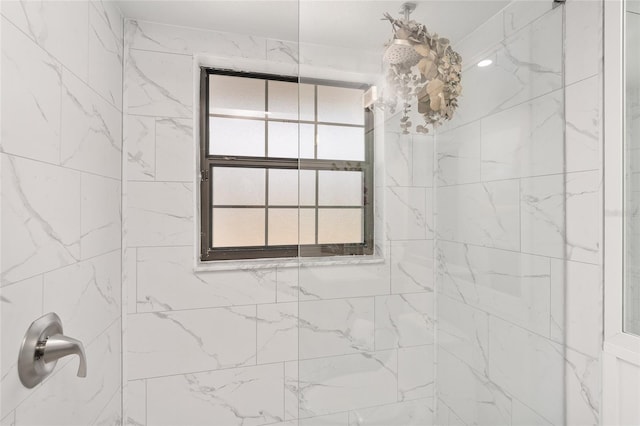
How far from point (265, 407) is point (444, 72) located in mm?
1685

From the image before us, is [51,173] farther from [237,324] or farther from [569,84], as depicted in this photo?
[569,84]

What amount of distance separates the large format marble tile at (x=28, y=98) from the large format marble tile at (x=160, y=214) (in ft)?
1.97

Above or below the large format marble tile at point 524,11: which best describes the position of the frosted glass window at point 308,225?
below

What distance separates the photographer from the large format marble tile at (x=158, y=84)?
1.62m

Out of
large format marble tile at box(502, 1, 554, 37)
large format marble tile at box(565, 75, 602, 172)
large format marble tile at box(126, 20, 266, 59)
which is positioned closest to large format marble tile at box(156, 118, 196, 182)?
large format marble tile at box(126, 20, 266, 59)

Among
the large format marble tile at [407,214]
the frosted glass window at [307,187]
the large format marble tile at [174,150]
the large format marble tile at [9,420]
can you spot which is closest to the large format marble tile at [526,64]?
the large format marble tile at [407,214]

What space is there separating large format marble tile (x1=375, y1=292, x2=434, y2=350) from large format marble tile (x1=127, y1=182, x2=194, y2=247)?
105 centimetres

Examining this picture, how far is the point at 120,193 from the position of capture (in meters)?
1.59

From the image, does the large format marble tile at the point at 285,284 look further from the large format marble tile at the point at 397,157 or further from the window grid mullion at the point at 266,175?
the large format marble tile at the point at 397,157

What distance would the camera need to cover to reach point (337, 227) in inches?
40.8

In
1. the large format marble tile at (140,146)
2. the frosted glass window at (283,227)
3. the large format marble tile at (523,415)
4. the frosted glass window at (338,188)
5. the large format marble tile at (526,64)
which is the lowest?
the large format marble tile at (523,415)

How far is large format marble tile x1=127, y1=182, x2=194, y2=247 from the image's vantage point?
1.62 meters

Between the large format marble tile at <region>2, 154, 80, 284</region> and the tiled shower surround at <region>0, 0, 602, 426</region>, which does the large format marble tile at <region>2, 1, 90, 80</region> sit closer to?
the tiled shower surround at <region>0, 0, 602, 426</region>

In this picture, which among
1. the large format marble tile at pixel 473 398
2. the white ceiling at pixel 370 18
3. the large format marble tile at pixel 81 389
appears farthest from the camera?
Result: the large format marble tile at pixel 473 398
